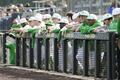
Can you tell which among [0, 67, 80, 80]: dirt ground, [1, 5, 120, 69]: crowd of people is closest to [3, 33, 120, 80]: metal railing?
[1, 5, 120, 69]: crowd of people

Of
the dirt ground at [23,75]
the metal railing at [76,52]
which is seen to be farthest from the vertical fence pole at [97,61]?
the dirt ground at [23,75]

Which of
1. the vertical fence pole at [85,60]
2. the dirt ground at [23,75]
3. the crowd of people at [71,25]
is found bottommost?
the dirt ground at [23,75]

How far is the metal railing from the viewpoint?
11672 mm

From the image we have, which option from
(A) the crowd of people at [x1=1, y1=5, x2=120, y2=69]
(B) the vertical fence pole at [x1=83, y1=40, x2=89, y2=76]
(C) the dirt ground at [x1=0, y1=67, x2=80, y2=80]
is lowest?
(C) the dirt ground at [x1=0, y1=67, x2=80, y2=80]

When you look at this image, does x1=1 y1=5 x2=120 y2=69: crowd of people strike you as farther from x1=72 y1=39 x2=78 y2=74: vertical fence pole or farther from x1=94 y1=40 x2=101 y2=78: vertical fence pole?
x1=94 y1=40 x2=101 y2=78: vertical fence pole

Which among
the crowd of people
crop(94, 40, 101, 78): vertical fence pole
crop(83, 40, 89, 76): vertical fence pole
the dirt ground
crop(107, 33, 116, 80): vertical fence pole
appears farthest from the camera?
the dirt ground

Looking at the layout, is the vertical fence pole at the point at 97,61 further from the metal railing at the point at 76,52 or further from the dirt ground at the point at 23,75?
the dirt ground at the point at 23,75

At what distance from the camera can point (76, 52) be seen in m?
13.1

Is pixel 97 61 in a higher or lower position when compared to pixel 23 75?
higher

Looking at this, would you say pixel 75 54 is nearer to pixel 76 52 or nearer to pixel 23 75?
pixel 76 52

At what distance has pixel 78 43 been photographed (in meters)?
13.2

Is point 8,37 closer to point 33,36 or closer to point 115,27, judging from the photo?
point 33,36

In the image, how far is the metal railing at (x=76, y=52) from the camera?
11672mm

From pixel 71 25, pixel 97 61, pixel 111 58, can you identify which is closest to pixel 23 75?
pixel 71 25
